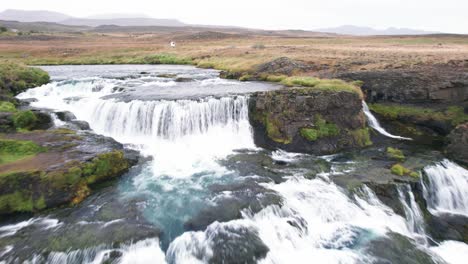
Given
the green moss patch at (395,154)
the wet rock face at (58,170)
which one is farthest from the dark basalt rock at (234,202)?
the green moss patch at (395,154)

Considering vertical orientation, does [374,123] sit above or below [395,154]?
above

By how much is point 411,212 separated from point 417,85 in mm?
12415

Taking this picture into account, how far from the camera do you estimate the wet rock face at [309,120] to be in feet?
60.1

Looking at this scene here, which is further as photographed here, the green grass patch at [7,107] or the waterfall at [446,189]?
the green grass patch at [7,107]

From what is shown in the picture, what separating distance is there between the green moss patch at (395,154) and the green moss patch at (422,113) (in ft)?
16.9

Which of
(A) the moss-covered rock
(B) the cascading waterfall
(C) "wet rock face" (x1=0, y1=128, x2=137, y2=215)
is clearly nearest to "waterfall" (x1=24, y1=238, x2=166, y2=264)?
(B) the cascading waterfall

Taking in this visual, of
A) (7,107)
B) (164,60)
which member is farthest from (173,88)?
→ (164,60)

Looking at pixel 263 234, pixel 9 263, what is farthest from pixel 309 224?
pixel 9 263

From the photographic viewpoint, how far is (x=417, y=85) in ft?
73.8

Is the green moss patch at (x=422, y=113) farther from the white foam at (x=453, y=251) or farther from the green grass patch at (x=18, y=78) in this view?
the green grass patch at (x=18, y=78)

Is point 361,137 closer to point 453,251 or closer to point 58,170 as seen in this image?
point 453,251

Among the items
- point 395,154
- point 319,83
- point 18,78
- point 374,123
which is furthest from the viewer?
point 18,78

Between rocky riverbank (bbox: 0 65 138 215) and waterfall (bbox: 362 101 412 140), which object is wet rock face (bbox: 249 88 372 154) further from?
rocky riverbank (bbox: 0 65 138 215)

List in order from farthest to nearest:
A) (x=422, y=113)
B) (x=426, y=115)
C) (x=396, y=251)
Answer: (x=422, y=113) → (x=426, y=115) → (x=396, y=251)
